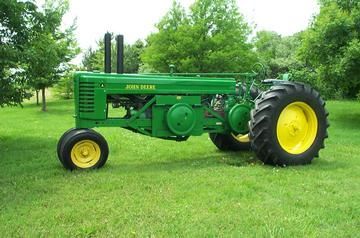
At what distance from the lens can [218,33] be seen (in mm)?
22766

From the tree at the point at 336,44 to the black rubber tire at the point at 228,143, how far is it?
4726 millimetres

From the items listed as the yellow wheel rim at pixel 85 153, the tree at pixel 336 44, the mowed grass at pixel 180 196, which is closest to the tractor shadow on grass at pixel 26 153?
the mowed grass at pixel 180 196

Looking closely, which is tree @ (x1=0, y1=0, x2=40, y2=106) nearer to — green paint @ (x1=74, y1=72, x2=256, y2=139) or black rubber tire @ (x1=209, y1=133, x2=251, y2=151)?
green paint @ (x1=74, y1=72, x2=256, y2=139)

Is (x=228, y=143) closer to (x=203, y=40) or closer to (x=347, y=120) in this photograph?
(x=347, y=120)

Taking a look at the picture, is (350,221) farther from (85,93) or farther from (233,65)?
(233,65)

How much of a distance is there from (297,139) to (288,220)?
137 inches

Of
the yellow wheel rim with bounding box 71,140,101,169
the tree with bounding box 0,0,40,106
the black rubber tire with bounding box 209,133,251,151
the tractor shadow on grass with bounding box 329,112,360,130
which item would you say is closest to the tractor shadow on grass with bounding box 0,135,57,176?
the yellow wheel rim with bounding box 71,140,101,169

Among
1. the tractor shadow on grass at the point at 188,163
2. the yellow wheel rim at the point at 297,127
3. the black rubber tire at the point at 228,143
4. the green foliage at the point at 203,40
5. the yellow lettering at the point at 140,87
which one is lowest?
the tractor shadow on grass at the point at 188,163

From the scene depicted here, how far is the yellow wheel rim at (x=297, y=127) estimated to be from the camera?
7.67 m

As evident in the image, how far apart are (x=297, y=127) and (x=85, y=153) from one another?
3433 mm

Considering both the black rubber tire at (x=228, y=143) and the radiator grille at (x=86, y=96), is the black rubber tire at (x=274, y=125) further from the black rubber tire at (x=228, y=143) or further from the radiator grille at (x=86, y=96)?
the radiator grille at (x=86, y=96)

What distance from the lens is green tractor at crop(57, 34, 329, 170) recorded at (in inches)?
284

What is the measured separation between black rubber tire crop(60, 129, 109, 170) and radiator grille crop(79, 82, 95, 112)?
0.36 metres

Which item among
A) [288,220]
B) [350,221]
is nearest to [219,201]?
[288,220]
